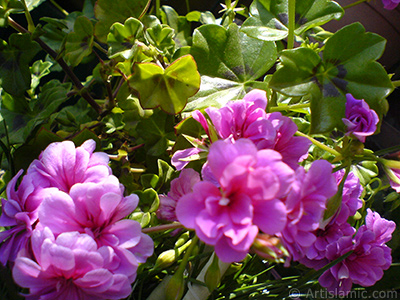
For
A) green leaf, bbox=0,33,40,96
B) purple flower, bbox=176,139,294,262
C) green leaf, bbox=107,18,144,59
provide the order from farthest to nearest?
green leaf, bbox=0,33,40,96
green leaf, bbox=107,18,144,59
purple flower, bbox=176,139,294,262

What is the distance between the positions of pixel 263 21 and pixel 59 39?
0.43 meters

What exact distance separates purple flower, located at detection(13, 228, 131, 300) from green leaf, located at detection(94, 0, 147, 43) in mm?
411

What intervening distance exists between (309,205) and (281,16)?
12.7 inches

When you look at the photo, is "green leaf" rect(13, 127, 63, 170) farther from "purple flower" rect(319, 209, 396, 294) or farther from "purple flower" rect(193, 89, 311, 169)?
"purple flower" rect(319, 209, 396, 294)

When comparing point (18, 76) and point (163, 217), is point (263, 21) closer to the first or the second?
point (163, 217)

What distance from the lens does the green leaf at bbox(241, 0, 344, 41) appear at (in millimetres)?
448

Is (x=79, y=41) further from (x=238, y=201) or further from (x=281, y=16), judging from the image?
(x=238, y=201)

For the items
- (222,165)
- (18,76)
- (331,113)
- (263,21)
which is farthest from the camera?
(18,76)

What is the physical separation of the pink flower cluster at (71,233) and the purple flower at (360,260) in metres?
0.26

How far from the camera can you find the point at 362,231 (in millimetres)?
453

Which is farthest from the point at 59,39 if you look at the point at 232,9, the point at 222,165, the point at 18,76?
the point at 222,165

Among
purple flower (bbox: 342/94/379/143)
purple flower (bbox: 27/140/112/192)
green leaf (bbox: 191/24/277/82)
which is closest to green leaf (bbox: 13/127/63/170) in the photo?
purple flower (bbox: 27/140/112/192)

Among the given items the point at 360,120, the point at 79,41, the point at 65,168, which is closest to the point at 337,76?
the point at 360,120

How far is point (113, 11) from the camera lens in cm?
56
